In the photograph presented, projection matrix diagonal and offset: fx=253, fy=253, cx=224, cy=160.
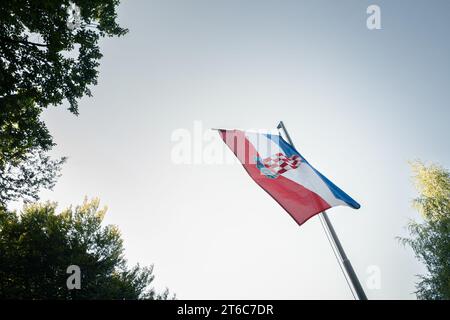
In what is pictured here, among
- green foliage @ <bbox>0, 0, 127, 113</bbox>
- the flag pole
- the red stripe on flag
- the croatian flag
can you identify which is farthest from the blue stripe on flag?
green foliage @ <bbox>0, 0, 127, 113</bbox>

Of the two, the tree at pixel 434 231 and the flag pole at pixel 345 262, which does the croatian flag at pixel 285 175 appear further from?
the tree at pixel 434 231

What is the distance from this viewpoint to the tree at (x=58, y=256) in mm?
17906

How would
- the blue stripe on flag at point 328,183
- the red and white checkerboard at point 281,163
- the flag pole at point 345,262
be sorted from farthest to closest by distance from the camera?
the red and white checkerboard at point 281,163
the blue stripe on flag at point 328,183
the flag pole at point 345,262

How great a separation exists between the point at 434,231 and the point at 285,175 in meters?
16.7

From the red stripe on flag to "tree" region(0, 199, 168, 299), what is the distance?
1732 cm

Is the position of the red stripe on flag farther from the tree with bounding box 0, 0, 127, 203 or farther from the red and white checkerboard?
the tree with bounding box 0, 0, 127, 203

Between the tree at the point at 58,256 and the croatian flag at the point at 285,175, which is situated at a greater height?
Answer: the croatian flag at the point at 285,175

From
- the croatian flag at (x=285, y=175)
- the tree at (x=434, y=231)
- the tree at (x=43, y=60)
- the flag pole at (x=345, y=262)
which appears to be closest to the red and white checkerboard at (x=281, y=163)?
the croatian flag at (x=285, y=175)

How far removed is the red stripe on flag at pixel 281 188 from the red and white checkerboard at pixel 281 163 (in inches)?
10.6

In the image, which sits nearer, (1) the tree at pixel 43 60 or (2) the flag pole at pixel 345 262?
(2) the flag pole at pixel 345 262

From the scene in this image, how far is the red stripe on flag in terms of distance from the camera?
5699mm

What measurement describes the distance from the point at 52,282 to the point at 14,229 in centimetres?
520
